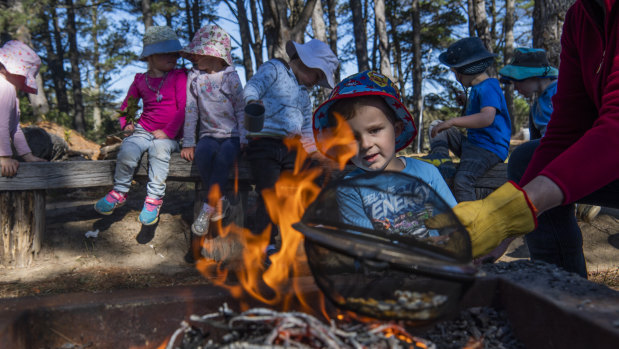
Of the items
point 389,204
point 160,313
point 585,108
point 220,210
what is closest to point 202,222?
point 220,210

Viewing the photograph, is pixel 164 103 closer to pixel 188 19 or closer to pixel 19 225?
pixel 19 225

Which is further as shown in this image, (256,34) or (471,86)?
(256,34)

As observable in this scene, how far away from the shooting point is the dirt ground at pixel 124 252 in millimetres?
3754

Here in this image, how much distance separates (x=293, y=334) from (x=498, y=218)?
729mm

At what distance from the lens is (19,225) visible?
12.8 feet

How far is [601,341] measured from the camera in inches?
44.2

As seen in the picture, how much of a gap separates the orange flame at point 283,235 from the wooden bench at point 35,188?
1.00 metres

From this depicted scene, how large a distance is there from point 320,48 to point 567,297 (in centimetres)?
345

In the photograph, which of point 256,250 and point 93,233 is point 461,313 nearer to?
point 256,250

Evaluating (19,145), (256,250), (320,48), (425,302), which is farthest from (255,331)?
(19,145)

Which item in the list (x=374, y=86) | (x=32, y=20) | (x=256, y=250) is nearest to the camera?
(x=374, y=86)

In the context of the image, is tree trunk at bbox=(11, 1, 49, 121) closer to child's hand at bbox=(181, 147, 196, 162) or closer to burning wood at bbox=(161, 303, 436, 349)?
child's hand at bbox=(181, 147, 196, 162)

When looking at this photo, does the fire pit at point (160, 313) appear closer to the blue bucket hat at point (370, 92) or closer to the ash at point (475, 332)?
the ash at point (475, 332)

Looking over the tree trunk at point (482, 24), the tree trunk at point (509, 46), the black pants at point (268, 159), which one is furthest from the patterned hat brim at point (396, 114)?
the tree trunk at point (509, 46)
